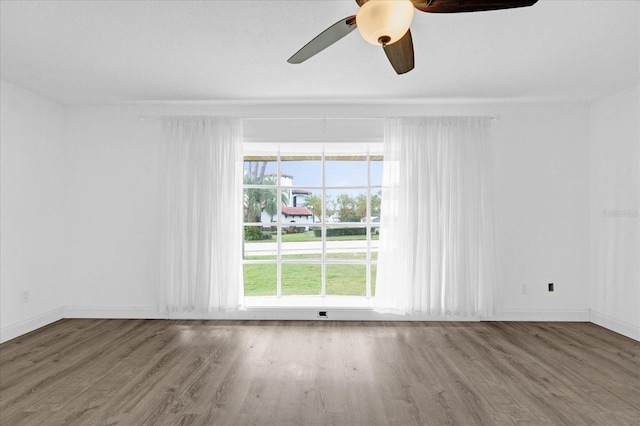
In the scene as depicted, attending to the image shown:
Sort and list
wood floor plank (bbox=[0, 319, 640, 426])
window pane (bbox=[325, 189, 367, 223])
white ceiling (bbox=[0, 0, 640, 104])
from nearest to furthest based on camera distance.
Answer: wood floor plank (bbox=[0, 319, 640, 426])
white ceiling (bbox=[0, 0, 640, 104])
window pane (bbox=[325, 189, 367, 223])

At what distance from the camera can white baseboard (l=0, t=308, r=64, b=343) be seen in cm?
381

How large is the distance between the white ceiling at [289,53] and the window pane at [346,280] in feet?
13.0

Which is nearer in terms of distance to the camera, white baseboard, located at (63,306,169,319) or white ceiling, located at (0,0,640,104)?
white ceiling, located at (0,0,640,104)

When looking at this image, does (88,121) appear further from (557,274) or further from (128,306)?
(557,274)

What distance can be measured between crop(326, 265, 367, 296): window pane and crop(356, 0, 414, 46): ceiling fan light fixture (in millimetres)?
5955

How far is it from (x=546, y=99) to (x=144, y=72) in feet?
13.8

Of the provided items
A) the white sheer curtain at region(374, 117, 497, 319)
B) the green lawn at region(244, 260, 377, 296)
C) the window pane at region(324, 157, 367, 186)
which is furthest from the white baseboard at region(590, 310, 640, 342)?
the green lawn at region(244, 260, 377, 296)

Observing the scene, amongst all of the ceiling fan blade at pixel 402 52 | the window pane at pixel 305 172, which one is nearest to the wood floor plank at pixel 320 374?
the ceiling fan blade at pixel 402 52

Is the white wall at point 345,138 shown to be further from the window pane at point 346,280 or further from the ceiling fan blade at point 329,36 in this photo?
the window pane at point 346,280

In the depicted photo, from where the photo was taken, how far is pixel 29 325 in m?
4.09

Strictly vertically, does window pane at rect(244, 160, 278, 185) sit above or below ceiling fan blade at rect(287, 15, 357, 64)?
below

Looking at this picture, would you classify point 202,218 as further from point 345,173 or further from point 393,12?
point 393,12

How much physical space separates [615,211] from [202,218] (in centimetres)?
451

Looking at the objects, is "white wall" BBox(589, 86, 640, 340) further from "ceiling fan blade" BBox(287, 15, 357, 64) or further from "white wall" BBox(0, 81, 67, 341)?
"white wall" BBox(0, 81, 67, 341)
